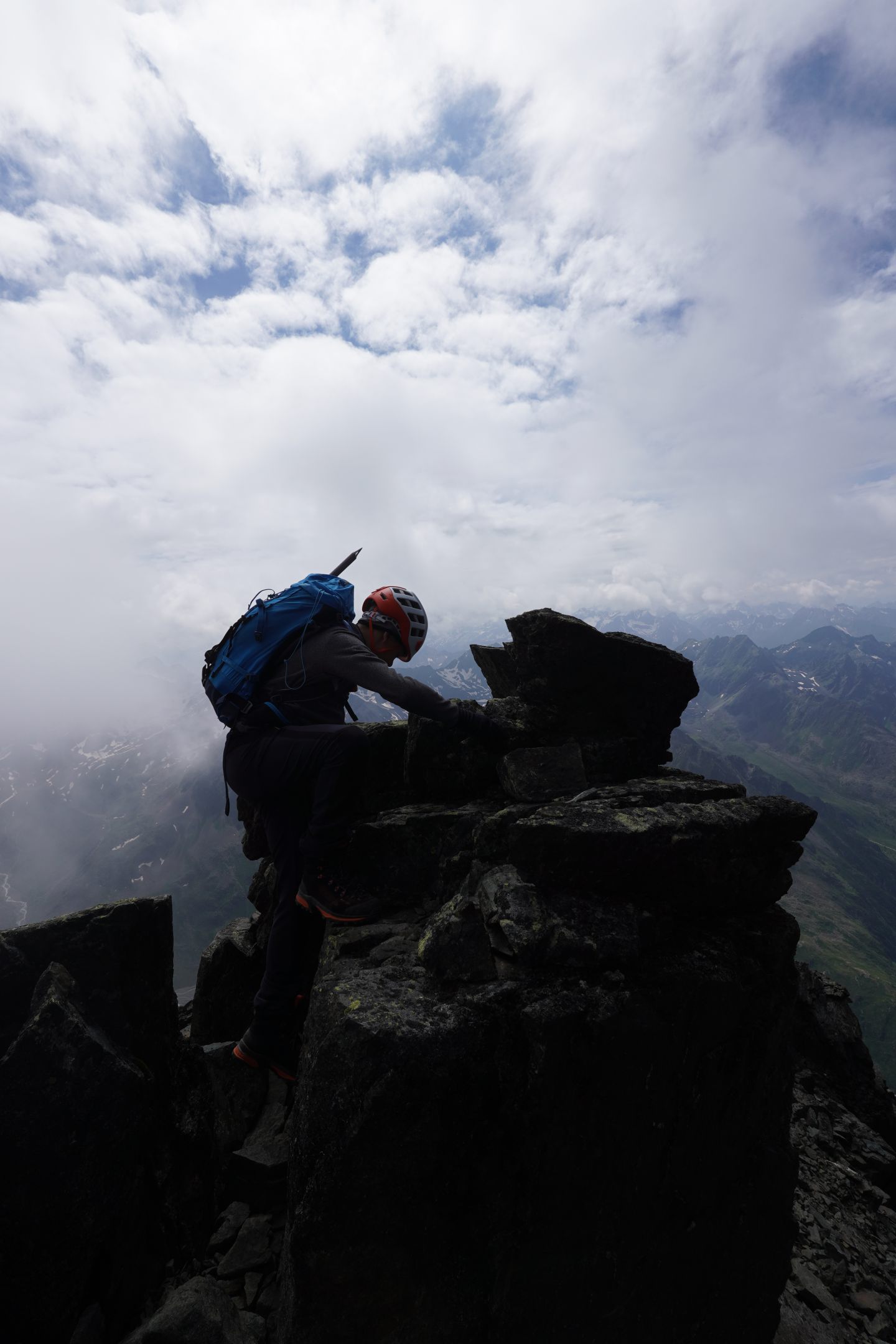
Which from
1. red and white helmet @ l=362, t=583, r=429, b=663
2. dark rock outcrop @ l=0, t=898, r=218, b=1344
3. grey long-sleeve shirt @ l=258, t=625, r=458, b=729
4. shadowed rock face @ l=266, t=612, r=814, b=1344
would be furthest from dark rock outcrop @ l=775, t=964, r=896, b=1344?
red and white helmet @ l=362, t=583, r=429, b=663

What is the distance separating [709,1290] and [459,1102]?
5.50 m

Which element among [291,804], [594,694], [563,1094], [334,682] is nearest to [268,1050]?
[291,804]

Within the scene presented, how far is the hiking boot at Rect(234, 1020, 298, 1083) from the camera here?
10469 mm

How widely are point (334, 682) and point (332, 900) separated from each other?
3.98m

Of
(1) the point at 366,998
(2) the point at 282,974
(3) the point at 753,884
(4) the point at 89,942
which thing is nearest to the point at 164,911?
(4) the point at 89,942

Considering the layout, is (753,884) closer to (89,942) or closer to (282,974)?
(282,974)

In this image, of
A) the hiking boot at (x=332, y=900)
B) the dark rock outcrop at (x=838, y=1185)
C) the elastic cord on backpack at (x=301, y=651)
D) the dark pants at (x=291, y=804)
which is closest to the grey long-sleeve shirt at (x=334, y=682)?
the elastic cord on backpack at (x=301, y=651)

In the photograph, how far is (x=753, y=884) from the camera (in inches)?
381

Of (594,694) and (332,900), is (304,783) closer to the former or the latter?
(332,900)

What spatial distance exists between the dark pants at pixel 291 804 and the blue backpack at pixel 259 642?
59 cm

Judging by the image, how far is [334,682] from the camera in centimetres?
1075

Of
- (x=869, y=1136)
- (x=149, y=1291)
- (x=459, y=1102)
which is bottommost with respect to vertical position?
(x=869, y=1136)

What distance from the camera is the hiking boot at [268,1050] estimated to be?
34.3ft

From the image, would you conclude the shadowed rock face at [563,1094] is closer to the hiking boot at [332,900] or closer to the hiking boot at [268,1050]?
the hiking boot at [332,900]
